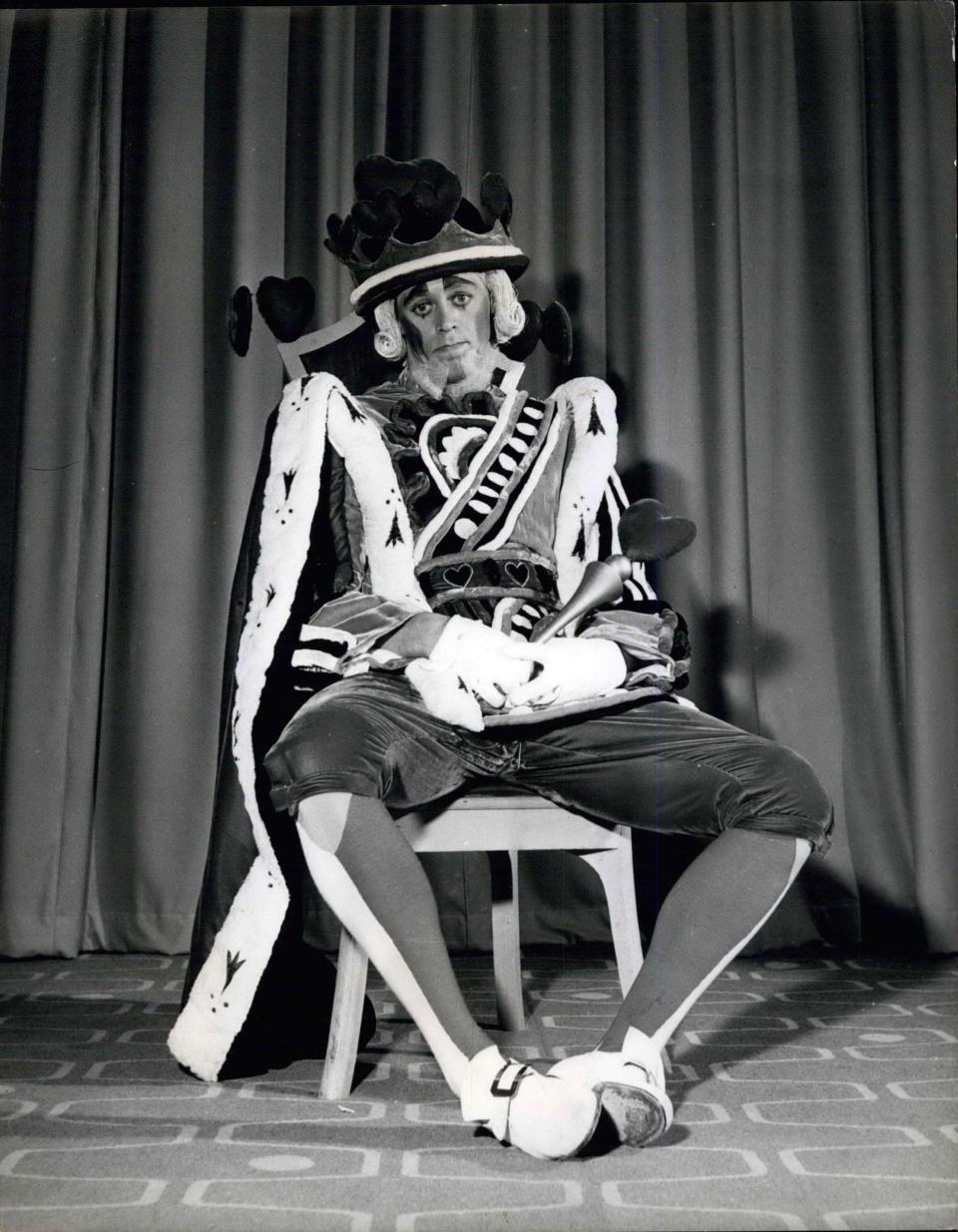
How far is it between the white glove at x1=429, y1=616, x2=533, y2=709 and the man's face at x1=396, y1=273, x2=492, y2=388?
56cm

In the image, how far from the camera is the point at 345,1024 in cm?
170

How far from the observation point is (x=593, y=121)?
9.53 ft

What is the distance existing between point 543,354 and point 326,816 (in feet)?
5.17

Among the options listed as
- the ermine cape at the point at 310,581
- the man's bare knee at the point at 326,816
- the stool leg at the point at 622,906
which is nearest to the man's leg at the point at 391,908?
the man's bare knee at the point at 326,816

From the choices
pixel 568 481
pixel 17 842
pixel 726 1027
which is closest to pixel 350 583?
pixel 568 481

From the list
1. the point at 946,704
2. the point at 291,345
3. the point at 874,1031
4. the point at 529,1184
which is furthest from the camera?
the point at 946,704

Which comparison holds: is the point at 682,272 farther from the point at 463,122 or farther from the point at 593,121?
the point at 463,122

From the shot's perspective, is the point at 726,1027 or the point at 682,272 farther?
the point at 682,272

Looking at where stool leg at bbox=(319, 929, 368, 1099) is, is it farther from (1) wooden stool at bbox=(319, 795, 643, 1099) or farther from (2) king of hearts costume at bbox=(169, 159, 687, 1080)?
(2) king of hearts costume at bbox=(169, 159, 687, 1080)

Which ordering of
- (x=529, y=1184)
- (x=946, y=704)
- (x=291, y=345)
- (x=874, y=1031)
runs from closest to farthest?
(x=529, y=1184)
(x=874, y=1031)
(x=291, y=345)
(x=946, y=704)

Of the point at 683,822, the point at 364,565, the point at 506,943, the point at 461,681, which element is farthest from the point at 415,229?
the point at 506,943

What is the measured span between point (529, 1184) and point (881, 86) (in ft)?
8.29

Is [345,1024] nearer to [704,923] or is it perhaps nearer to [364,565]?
[704,923]

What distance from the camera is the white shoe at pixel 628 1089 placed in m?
1.39
